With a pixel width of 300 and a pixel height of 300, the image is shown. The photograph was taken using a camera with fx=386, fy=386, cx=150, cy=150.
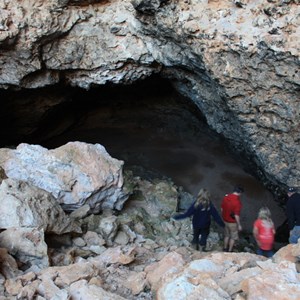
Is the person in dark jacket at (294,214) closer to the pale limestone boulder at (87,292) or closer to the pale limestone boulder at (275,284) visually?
the pale limestone boulder at (275,284)

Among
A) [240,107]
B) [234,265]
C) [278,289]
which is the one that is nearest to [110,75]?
[240,107]

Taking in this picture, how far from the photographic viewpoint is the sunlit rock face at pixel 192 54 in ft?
17.0

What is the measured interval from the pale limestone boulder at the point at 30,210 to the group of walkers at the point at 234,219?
1690mm

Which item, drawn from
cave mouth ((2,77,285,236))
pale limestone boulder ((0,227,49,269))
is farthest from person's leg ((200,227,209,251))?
cave mouth ((2,77,285,236))

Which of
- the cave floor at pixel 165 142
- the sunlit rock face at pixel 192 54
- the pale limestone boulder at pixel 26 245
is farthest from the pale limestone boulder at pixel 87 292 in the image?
the cave floor at pixel 165 142

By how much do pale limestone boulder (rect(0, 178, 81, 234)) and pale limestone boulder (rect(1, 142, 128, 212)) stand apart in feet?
2.48

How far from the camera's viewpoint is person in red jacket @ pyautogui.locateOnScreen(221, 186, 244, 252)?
5.46 meters

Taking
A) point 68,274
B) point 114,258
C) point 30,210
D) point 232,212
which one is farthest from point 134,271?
point 232,212

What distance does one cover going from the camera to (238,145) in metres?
7.88

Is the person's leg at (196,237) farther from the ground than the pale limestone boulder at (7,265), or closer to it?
closer to it

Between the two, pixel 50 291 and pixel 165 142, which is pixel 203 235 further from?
pixel 165 142

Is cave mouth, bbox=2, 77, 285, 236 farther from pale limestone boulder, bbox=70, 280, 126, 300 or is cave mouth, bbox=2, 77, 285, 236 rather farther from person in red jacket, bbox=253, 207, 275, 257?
pale limestone boulder, bbox=70, 280, 126, 300

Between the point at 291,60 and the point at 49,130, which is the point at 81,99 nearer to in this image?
the point at 49,130

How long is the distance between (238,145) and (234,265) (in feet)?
14.5
